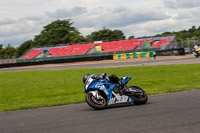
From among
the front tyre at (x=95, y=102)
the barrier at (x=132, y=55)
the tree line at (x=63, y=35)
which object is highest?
the tree line at (x=63, y=35)

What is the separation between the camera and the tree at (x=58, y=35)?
83250 millimetres

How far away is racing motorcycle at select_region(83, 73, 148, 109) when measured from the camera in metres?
7.71

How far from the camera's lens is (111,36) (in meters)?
86.2

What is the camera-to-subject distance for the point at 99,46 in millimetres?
57875

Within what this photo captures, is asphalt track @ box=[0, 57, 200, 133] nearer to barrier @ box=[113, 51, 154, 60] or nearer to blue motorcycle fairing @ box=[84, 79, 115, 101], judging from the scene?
blue motorcycle fairing @ box=[84, 79, 115, 101]

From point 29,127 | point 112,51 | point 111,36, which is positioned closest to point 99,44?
point 112,51

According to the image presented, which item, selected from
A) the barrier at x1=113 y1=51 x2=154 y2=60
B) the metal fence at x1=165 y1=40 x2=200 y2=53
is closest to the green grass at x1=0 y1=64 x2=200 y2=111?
the metal fence at x1=165 y1=40 x2=200 y2=53

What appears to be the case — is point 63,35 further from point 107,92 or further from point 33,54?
point 107,92

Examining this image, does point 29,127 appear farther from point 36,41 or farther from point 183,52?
point 36,41

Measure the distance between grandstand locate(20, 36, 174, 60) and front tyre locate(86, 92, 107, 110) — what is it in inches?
1649

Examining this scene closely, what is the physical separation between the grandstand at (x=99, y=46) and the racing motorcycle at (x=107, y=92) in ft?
136

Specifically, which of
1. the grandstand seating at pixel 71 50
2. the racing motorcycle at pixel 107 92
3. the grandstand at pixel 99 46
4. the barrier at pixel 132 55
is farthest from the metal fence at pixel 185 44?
the racing motorcycle at pixel 107 92

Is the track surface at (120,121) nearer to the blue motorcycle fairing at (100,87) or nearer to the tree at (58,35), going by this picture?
the blue motorcycle fairing at (100,87)

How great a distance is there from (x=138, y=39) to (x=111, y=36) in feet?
96.5
